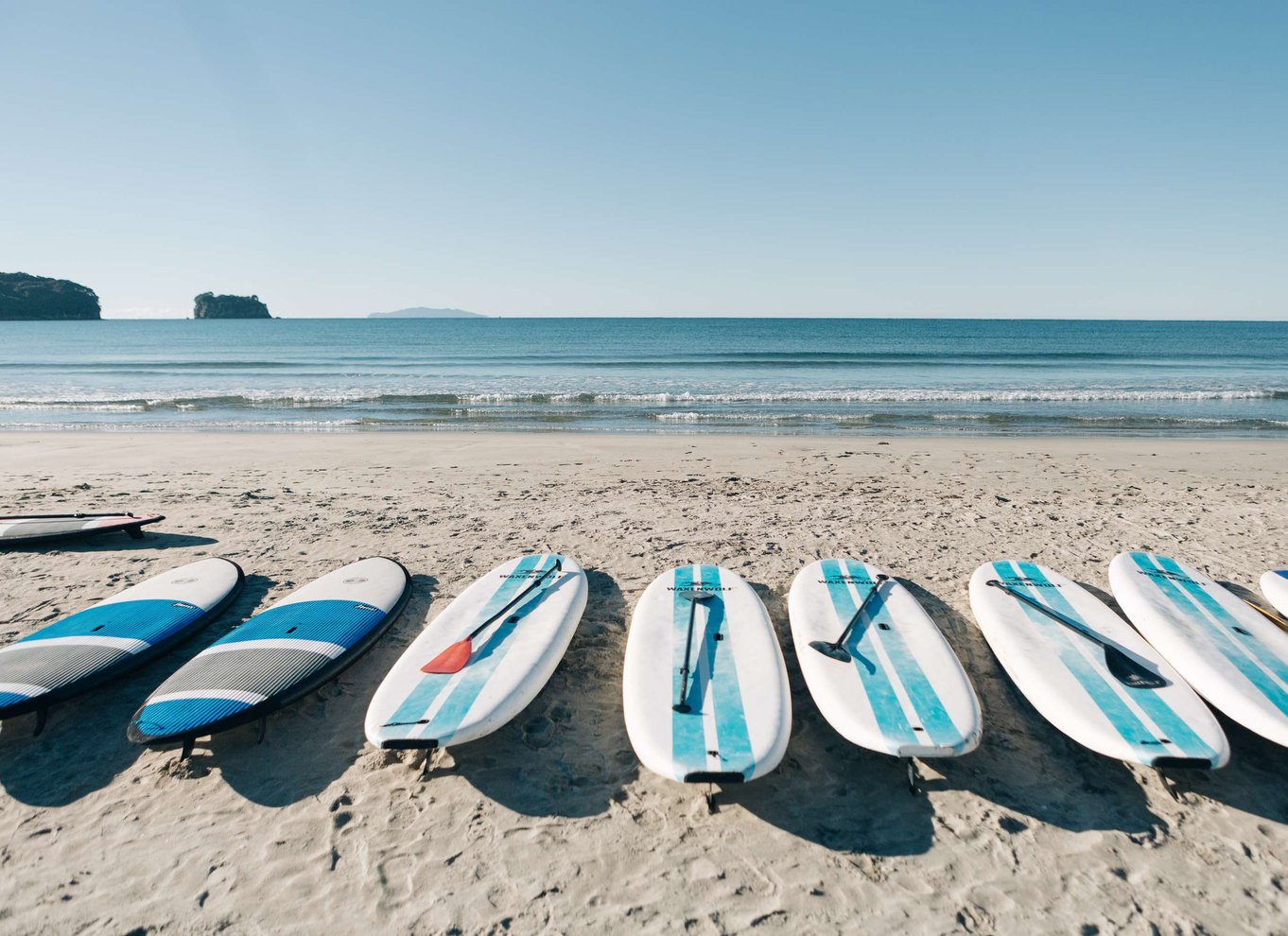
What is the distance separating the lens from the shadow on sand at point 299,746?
305 centimetres

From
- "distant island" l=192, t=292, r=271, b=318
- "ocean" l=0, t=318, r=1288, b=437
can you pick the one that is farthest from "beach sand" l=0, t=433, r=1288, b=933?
"distant island" l=192, t=292, r=271, b=318

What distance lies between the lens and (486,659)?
146 inches

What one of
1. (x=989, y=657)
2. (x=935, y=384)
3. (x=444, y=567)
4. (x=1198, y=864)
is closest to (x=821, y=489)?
(x=989, y=657)

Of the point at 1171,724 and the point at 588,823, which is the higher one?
the point at 1171,724

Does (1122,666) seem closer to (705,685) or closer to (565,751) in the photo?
(705,685)

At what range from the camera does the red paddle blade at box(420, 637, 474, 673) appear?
3.59m

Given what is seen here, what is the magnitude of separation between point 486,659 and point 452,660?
0.19 metres

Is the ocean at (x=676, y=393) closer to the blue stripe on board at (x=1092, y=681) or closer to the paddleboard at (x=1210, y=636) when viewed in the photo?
the paddleboard at (x=1210, y=636)

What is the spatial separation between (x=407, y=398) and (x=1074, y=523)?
1490 centimetres

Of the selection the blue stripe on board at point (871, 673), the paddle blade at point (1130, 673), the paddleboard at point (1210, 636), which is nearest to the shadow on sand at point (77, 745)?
the blue stripe on board at point (871, 673)

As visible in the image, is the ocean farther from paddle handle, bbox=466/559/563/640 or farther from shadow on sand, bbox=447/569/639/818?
shadow on sand, bbox=447/569/639/818

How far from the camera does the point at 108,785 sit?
3047 millimetres

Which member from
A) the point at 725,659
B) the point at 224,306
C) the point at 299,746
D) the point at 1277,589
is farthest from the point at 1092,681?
the point at 224,306

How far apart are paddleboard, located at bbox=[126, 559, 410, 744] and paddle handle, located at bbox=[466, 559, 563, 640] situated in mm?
727
